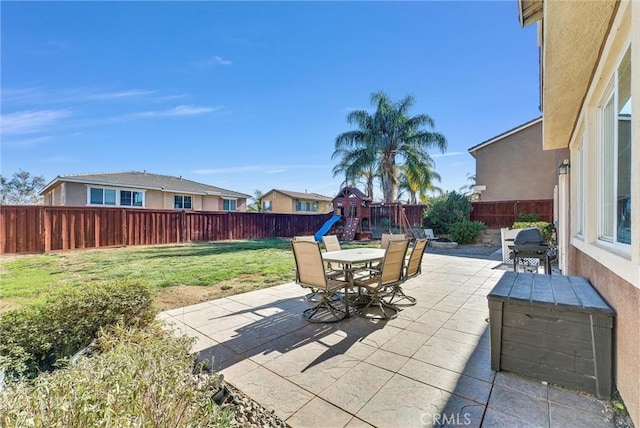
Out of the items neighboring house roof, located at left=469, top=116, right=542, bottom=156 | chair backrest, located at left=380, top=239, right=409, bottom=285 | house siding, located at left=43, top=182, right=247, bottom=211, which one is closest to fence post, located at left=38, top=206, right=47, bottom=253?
house siding, located at left=43, top=182, right=247, bottom=211

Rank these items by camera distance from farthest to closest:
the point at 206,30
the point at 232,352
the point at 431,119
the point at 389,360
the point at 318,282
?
the point at 431,119
the point at 206,30
the point at 318,282
the point at 232,352
the point at 389,360

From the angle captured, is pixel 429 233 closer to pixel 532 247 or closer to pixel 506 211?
pixel 506 211

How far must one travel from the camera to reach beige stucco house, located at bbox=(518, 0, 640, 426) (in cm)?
164

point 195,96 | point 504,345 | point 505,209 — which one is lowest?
point 504,345

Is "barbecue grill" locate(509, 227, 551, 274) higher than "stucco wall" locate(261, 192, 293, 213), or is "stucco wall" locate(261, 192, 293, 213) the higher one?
"stucco wall" locate(261, 192, 293, 213)

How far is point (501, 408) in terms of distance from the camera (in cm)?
204

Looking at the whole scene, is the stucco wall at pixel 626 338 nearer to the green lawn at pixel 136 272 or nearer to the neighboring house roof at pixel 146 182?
the green lawn at pixel 136 272

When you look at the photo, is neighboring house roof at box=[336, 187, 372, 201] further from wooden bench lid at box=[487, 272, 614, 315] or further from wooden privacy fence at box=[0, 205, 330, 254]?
wooden bench lid at box=[487, 272, 614, 315]

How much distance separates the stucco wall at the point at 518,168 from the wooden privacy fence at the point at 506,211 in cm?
157

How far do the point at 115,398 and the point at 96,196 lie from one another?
20392 mm

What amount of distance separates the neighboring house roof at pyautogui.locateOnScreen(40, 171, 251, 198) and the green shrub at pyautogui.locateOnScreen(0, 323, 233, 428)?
1943cm

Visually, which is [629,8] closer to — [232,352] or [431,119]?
[232,352]

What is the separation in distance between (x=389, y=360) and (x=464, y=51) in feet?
32.4

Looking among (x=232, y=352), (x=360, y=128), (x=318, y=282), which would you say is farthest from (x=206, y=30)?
(x=360, y=128)
